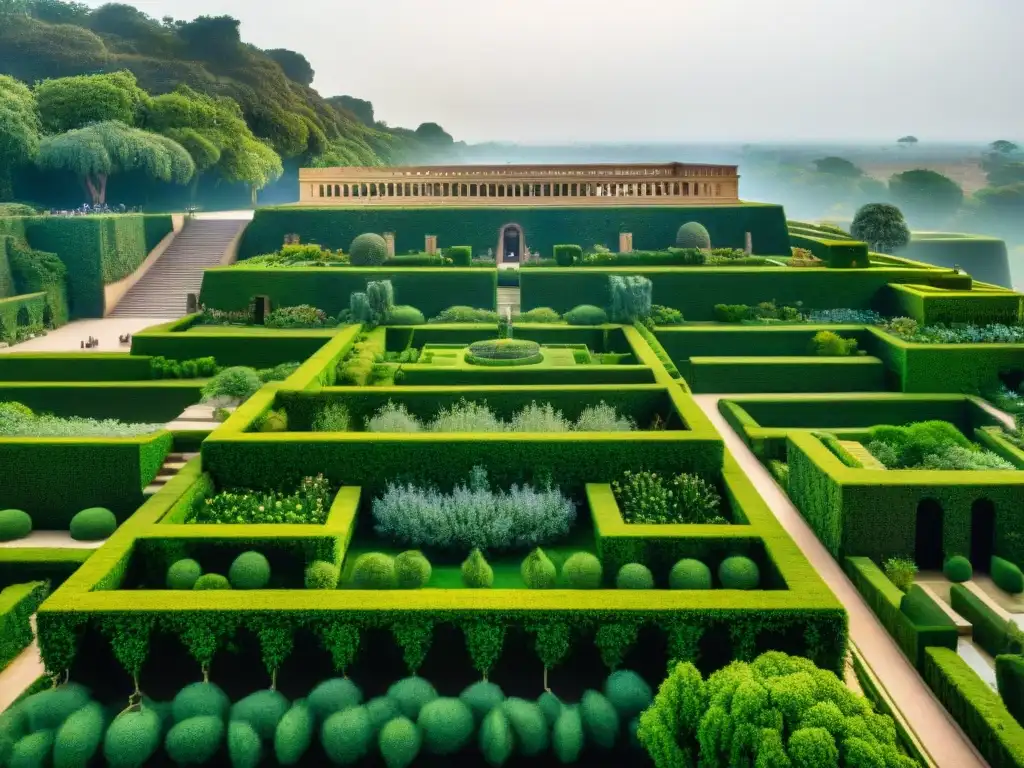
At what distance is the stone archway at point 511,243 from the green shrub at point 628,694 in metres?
26.9

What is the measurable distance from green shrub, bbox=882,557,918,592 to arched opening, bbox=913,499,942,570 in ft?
2.56

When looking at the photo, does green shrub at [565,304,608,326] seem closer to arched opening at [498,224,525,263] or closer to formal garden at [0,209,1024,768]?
formal garden at [0,209,1024,768]

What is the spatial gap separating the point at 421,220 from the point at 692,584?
26368 millimetres

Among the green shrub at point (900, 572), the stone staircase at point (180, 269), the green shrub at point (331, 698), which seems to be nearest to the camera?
the green shrub at point (331, 698)

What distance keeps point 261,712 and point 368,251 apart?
2290 cm

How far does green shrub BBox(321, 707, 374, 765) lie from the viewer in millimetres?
9688

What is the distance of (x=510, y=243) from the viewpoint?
3722 cm

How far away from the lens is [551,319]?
27172 millimetres

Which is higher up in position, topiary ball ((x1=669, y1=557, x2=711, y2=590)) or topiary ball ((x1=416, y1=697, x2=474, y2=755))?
topiary ball ((x1=669, y1=557, x2=711, y2=590))

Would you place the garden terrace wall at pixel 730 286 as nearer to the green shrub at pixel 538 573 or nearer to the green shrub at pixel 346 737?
the green shrub at pixel 538 573

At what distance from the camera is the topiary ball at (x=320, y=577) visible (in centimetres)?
1188

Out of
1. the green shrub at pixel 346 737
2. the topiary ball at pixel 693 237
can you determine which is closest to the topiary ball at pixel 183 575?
the green shrub at pixel 346 737

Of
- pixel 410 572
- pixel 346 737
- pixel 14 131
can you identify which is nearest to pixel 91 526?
pixel 410 572

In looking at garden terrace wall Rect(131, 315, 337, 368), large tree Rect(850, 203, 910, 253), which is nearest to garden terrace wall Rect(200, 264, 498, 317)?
garden terrace wall Rect(131, 315, 337, 368)
